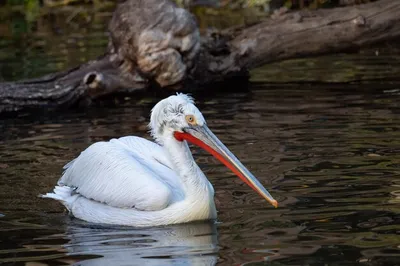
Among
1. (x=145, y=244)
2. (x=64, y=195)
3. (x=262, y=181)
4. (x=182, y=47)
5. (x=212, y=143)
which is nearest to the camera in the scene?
(x=145, y=244)

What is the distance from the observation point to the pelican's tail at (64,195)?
645 cm

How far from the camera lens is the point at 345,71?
1177 cm

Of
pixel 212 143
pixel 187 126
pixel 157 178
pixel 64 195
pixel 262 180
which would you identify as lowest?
pixel 262 180

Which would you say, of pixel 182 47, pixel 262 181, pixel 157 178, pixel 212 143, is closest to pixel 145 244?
pixel 157 178

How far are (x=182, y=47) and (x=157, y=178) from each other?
4090mm

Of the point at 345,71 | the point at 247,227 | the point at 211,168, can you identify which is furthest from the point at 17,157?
the point at 345,71

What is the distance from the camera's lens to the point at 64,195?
6492 millimetres

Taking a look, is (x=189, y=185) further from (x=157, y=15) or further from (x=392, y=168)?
(x=157, y=15)

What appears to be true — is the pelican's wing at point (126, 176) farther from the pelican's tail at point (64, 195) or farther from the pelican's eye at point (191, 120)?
the pelican's eye at point (191, 120)

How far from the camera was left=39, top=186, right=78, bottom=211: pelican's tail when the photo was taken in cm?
645

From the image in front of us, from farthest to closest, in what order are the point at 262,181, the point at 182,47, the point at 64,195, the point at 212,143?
the point at 182,47 → the point at 262,181 → the point at 64,195 → the point at 212,143

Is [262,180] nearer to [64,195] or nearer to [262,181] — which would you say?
[262,181]

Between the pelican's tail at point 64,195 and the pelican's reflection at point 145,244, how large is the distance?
270 mm

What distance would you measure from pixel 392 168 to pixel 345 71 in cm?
500
